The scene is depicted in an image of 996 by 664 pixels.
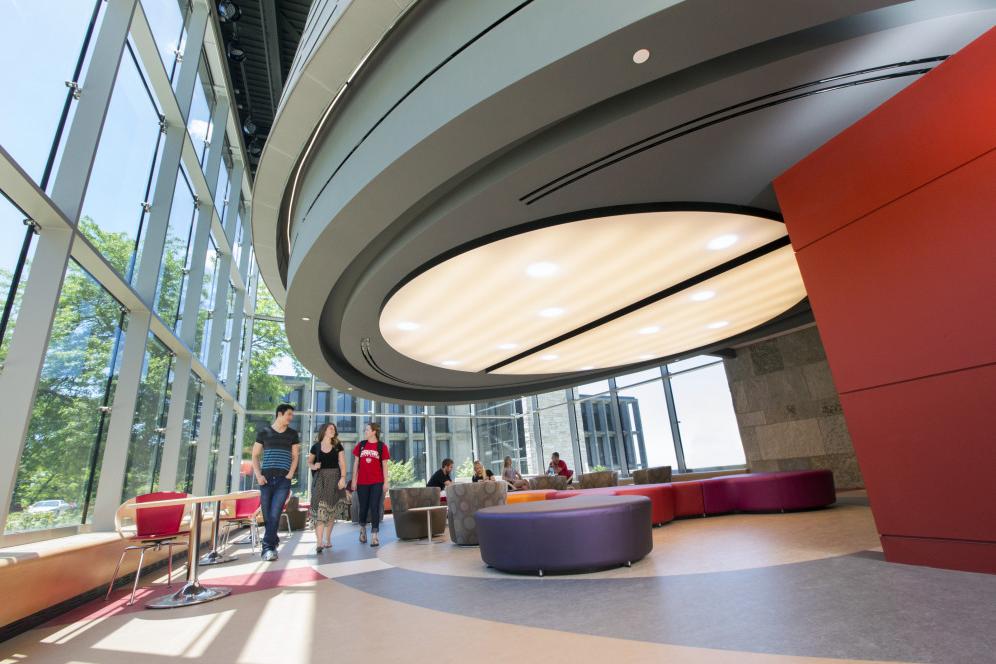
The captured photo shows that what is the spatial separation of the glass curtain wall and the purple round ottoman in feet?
12.4

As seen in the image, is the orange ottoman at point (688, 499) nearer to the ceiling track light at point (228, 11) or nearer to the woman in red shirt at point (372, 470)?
the woman in red shirt at point (372, 470)

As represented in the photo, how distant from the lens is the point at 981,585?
2.76m

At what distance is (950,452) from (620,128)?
3116mm

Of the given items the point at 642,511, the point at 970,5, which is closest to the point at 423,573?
the point at 642,511

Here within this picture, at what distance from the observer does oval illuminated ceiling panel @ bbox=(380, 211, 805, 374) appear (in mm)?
5566

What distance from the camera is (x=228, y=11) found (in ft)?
28.2

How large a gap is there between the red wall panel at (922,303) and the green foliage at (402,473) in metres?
15.2

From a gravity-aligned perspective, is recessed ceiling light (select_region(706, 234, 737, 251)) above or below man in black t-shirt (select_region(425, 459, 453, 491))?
above

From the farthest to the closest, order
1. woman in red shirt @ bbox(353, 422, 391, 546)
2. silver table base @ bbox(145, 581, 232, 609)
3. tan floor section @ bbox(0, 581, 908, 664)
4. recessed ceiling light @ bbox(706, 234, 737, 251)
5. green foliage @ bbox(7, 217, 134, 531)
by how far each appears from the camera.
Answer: woman in red shirt @ bbox(353, 422, 391, 546), recessed ceiling light @ bbox(706, 234, 737, 251), green foliage @ bbox(7, 217, 134, 531), silver table base @ bbox(145, 581, 232, 609), tan floor section @ bbox(0, 581, 908, 664)

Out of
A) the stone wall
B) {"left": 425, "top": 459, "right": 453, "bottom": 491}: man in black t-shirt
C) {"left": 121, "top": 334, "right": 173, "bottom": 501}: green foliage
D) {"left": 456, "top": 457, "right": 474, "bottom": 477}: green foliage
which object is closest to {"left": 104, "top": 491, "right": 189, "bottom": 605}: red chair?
{"left": 121, "top": 334, "right": 173, "bottom": 501}: green foliage

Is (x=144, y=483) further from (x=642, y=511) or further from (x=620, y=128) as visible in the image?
(x=620, y=128)

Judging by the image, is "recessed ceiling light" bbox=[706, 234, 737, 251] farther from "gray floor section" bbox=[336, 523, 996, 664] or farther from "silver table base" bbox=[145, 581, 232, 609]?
"silver table base" bbox=[145, 581, 232, 609]

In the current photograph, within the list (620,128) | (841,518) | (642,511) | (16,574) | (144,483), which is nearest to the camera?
(16,574)

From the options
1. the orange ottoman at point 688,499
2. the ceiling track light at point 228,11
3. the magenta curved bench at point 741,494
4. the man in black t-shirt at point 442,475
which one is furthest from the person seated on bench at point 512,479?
the ceiling track light at point 228,11
